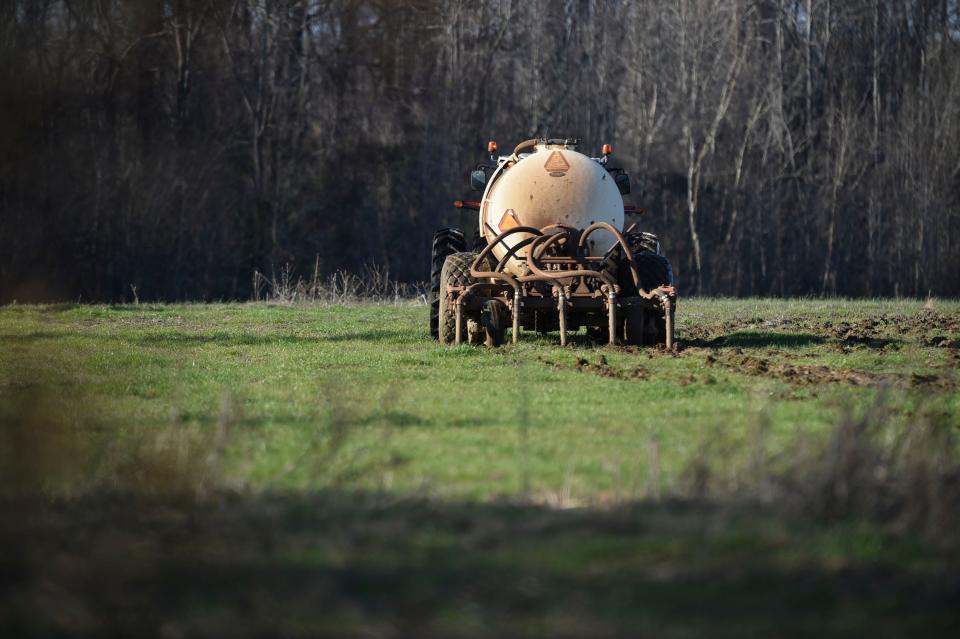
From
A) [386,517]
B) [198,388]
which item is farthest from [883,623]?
[198,388]

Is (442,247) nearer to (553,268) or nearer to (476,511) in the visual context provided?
(553,268)

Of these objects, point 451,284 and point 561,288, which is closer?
point 561,288

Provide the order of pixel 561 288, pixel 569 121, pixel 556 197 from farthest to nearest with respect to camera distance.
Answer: pixel 569 121 < pixel 556 197 < pixel 561 288

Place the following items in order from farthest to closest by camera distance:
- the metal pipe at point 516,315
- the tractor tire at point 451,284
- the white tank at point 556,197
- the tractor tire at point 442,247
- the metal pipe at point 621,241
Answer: the tractor tire at point 442,247 → the white tank at point 556,197 → the tractor tire at point 451,284 → the metal pipe at point 621,241 → the metal pipe at point 516,315

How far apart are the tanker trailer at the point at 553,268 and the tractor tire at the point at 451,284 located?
0.01 meters

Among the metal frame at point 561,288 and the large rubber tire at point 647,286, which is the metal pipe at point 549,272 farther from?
the large rubber tire at point 647,286

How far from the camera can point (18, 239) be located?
101ft

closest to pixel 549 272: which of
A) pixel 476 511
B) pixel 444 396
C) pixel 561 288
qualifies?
pixel 561 288

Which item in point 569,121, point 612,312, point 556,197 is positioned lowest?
point 612,312

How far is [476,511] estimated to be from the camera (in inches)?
232

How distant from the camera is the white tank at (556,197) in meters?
15.4

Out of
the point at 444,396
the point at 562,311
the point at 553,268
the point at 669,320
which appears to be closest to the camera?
the point at 444,396

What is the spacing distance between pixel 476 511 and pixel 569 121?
34.3 m

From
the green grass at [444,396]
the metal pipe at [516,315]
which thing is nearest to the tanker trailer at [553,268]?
the metal pipe at [516,315]
